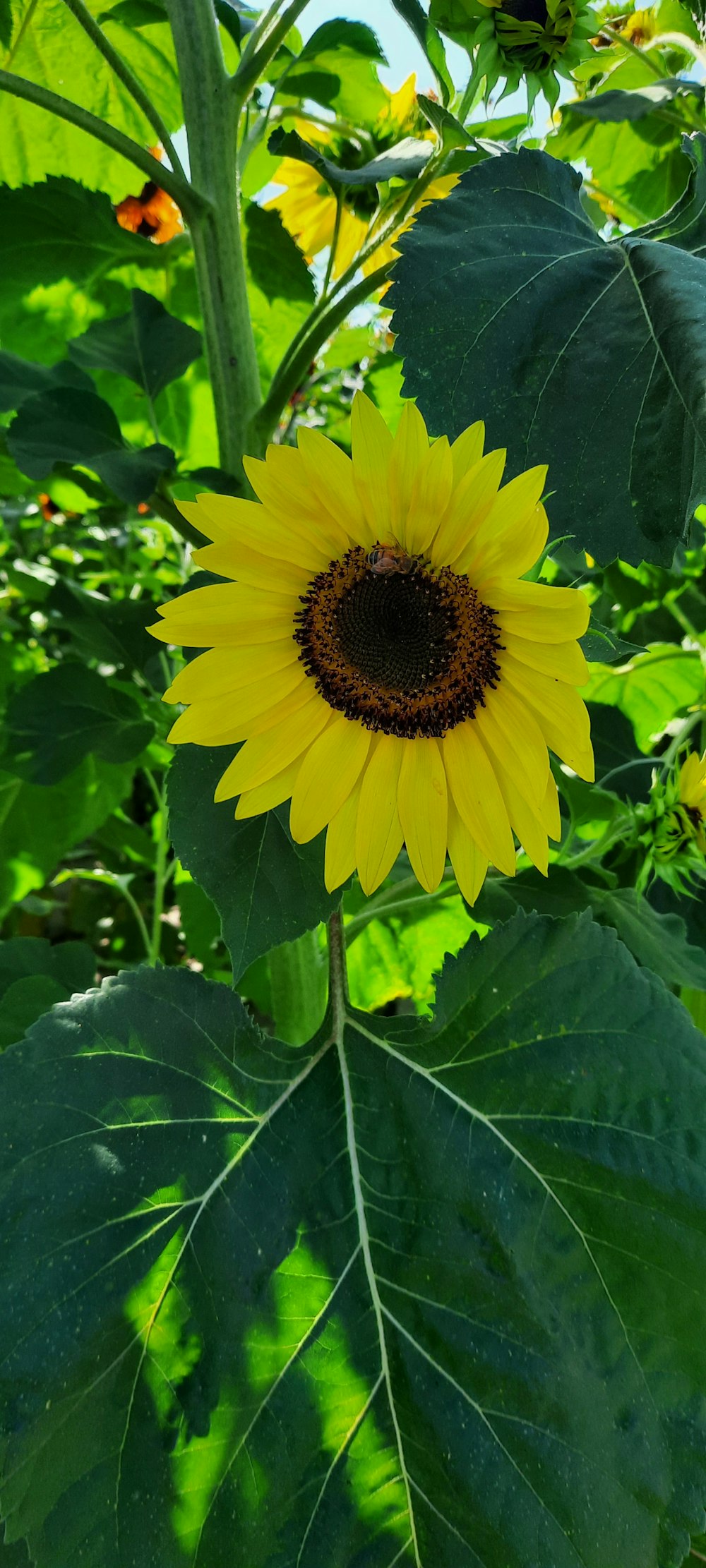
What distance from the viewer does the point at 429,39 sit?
0.58 metres

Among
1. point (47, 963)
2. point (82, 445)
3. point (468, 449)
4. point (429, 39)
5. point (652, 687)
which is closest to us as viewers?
point (468, 449)

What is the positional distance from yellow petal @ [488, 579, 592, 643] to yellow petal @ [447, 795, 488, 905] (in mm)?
125

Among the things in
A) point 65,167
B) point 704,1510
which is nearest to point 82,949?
point 704,1510

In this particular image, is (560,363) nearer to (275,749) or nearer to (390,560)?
(390,560)

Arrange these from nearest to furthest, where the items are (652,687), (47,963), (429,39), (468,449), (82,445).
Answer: (468,449)
(429,39)
(82,445)
(47,963)
(652,687)

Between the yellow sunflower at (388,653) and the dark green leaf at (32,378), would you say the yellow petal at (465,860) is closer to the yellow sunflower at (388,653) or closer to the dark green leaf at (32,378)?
the yellow sunflower at (388,653)

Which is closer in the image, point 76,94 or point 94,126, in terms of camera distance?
point 94,126

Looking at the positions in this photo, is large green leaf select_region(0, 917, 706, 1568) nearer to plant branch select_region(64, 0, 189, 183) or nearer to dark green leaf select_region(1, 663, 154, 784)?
dark green leaf select_region(1, 663, 154, 784)

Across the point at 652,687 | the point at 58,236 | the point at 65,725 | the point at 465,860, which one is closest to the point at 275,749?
the point at 465,860

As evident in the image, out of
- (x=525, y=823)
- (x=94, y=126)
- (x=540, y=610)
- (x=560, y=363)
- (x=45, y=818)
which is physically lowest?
(x=45, y=818)

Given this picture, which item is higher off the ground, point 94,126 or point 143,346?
point 94,126

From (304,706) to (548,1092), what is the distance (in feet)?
0.88

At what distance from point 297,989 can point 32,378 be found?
511mm

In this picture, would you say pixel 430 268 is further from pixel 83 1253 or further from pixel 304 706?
pixel 83 1253
